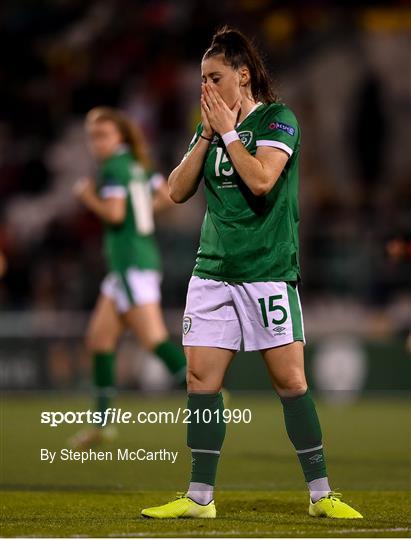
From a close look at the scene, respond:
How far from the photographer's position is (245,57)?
17.8ft

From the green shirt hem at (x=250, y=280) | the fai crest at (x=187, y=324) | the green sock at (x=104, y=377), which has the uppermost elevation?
the green shirt hem at (x=250, y=280)

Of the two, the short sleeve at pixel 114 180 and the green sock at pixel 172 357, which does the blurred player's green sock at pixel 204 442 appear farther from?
the short sleeve at pixel 114 180

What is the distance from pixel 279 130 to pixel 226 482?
250 centimetres

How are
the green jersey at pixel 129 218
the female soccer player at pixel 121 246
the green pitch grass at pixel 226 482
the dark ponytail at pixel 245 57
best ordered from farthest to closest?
the green jersey at pixel 129 218, the female soccer player at pixel 121 246, the dark ponytail at pixel 245 57, the green pitch grass at pixel 226 482

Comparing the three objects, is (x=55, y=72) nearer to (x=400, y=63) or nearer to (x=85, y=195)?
Answer: (x=400, y=63)

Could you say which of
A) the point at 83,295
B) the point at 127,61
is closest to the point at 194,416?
the point at 83,295

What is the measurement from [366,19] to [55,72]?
16.2 feet

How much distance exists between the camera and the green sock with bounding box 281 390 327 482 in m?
5.36

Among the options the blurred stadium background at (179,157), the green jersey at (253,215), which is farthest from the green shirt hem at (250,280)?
the blurred stadium background at (179,157)

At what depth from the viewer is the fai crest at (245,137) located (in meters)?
5.43

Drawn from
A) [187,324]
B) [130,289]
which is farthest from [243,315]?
[130,289]

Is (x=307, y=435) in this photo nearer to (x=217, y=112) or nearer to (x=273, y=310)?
(x=273, y=310)

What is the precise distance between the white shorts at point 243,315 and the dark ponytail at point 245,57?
0.86 metres

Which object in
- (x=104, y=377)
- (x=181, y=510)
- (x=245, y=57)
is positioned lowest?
(x=104, y=377)
